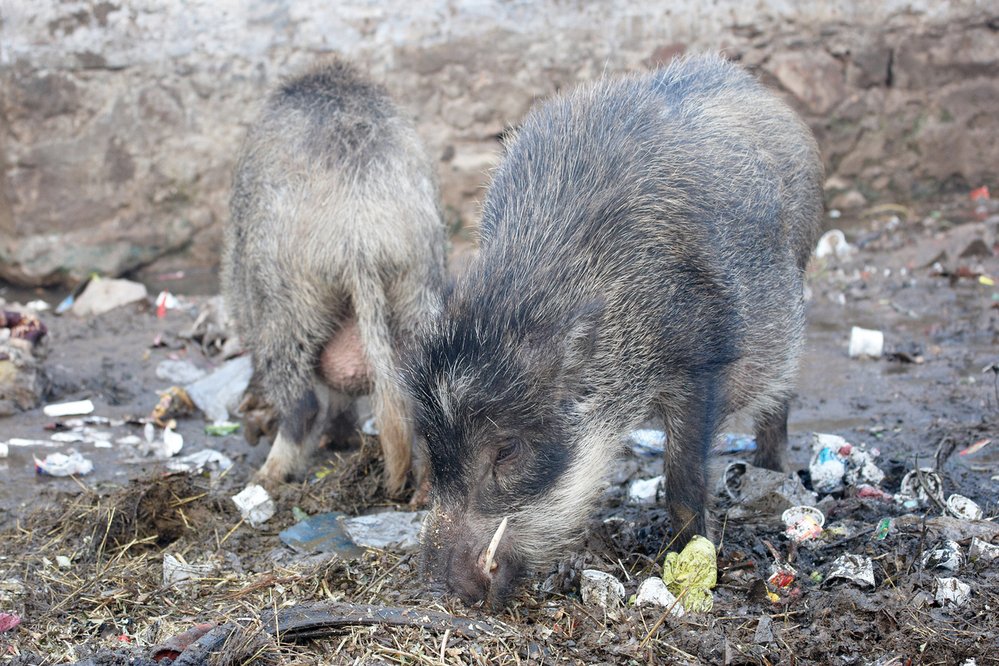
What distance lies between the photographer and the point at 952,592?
343cm

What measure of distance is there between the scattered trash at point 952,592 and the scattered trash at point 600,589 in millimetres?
1026

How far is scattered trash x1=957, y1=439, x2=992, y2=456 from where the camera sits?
469cm

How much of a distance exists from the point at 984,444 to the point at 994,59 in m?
4.74

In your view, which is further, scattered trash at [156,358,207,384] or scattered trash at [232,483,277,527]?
scattered trash at [156,358,207,384]

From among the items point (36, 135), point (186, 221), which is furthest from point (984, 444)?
point (36, 135)

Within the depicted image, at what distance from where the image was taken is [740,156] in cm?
407

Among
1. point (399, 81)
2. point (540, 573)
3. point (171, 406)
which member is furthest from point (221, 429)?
point (399, 81)

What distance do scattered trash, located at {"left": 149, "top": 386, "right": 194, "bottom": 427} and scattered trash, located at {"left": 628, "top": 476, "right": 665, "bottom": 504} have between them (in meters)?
2.56

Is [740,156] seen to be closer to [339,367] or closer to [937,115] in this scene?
[339,367]

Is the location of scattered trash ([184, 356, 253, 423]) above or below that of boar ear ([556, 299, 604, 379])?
below

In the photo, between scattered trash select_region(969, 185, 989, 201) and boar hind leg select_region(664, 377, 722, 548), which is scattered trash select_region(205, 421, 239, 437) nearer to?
boar hind leg select_region(664, 377, 722, 548)

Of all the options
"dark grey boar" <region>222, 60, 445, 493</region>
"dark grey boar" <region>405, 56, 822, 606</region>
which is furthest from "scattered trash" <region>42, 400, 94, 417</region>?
"dark grey boar" <region>405, 56, 822, 606</region>

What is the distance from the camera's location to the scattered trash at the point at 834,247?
7789 millimetres

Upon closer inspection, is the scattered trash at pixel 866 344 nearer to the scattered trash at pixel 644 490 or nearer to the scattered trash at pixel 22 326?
the scattered trash at pixel 644 490
